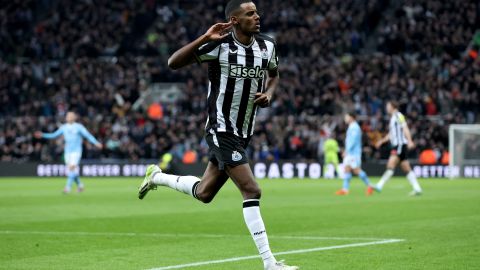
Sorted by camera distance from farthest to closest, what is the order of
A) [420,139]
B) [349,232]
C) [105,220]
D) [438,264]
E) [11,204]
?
1. [420,139]
2. [11,204]
3. [105,220]
4. [349,232]
5. [438,264]

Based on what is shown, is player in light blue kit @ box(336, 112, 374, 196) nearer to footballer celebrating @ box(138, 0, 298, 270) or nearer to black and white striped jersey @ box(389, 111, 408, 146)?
black and white striped jersey @ box(389, 111, 408, 146)

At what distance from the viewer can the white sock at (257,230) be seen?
8188 mm

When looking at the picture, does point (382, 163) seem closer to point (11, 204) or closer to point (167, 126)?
point (167, 126)

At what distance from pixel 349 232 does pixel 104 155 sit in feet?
87.6

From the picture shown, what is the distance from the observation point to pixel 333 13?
41250mm

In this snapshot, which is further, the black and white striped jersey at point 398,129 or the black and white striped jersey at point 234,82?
the black and white striped jersey at point 398,129

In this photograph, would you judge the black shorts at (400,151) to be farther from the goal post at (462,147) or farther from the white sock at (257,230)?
the white sock at (257,230)

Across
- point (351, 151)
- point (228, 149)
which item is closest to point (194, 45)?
point (228, 149)

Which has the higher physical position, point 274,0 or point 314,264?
point 274,0

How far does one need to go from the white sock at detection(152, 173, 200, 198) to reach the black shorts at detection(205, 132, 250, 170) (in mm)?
653

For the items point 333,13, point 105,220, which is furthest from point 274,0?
point 105,220

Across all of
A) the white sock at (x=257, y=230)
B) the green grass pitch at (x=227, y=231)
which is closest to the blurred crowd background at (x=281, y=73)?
the green grass pitch at (x=227, y=231)

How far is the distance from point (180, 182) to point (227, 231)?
3676 millimetres

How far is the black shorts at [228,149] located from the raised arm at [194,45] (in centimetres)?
81
